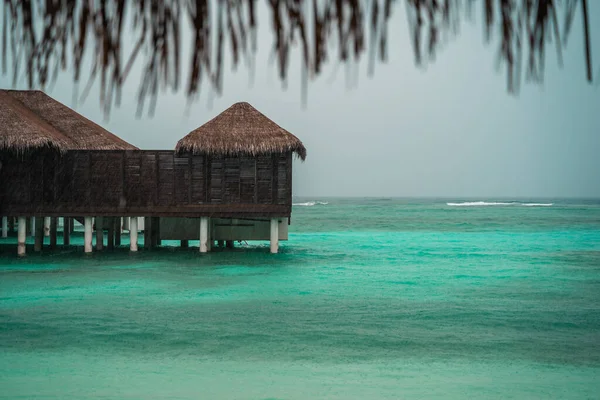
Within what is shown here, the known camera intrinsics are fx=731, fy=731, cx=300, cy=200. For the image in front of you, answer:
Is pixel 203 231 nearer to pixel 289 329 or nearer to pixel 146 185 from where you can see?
pixel 146 185

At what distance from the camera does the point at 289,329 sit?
10172mm

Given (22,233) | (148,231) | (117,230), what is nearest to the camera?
(22,233)

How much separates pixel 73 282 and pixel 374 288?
5983 mm

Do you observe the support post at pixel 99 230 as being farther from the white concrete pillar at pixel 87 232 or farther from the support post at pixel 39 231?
the support post at pixel 39 231

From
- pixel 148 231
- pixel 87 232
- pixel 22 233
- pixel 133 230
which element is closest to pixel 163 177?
pixel 133 230

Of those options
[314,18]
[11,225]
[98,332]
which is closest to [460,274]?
[98,332]

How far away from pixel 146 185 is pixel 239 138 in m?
2.45

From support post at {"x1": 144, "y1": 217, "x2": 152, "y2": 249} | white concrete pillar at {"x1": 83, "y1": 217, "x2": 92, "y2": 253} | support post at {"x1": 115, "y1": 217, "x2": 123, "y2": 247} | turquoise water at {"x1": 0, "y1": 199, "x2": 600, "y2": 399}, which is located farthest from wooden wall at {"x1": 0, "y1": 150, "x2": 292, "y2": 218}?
support post at {"x1": 115, "y1": 217, "x2": 123, "y2": 247}

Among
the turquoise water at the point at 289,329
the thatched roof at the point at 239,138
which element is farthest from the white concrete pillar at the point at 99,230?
the thatched roof at the point at 239,138

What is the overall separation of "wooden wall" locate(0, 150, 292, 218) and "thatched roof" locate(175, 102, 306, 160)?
0.26 metres

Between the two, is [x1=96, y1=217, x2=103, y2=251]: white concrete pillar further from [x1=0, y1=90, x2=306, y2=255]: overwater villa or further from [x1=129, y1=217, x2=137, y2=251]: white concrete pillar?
[x1=0, y1=90, x2=306, y2=255]: overwater villa

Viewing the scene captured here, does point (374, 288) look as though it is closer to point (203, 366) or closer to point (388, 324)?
point (388, 324)

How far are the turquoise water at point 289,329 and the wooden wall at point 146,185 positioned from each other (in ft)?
4.53

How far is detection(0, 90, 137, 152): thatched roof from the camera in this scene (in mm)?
16266
